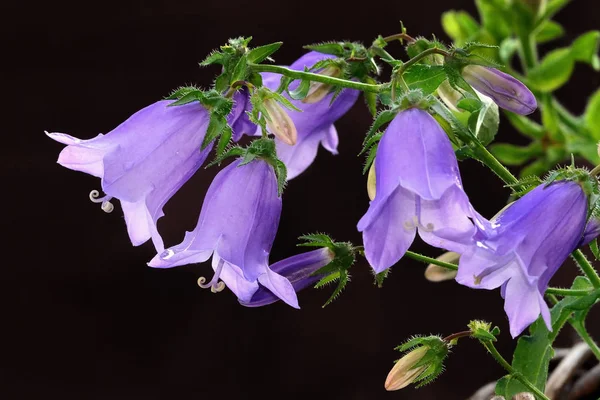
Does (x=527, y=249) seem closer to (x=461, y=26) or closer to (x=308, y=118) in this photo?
(x=308, y=118)

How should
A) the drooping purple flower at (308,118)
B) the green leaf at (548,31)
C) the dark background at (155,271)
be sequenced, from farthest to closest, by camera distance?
the dark background at (155,271) → the green leaf at (548,31) → the drooping purple flower at (308,118)

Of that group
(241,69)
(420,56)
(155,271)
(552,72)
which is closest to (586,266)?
(420,56)

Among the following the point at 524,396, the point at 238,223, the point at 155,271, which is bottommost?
the point at 524,396

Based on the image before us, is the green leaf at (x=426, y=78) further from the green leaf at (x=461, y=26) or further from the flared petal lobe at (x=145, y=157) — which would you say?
the green leaf at (x=461, y=26)

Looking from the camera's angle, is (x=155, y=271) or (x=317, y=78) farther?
(x=155, y=271)

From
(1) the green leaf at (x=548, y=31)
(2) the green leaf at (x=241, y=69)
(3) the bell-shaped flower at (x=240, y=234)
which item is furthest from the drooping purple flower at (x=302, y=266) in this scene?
(1) the green leaf at (x=548, y=31)

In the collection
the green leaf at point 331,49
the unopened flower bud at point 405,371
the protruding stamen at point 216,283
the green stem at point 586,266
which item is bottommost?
the unopened flower bud at point 405,371

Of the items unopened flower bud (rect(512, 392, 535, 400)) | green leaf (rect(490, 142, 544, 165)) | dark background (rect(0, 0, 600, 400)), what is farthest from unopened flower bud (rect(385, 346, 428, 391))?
dark background (rect(0, 0, 600, 400))
